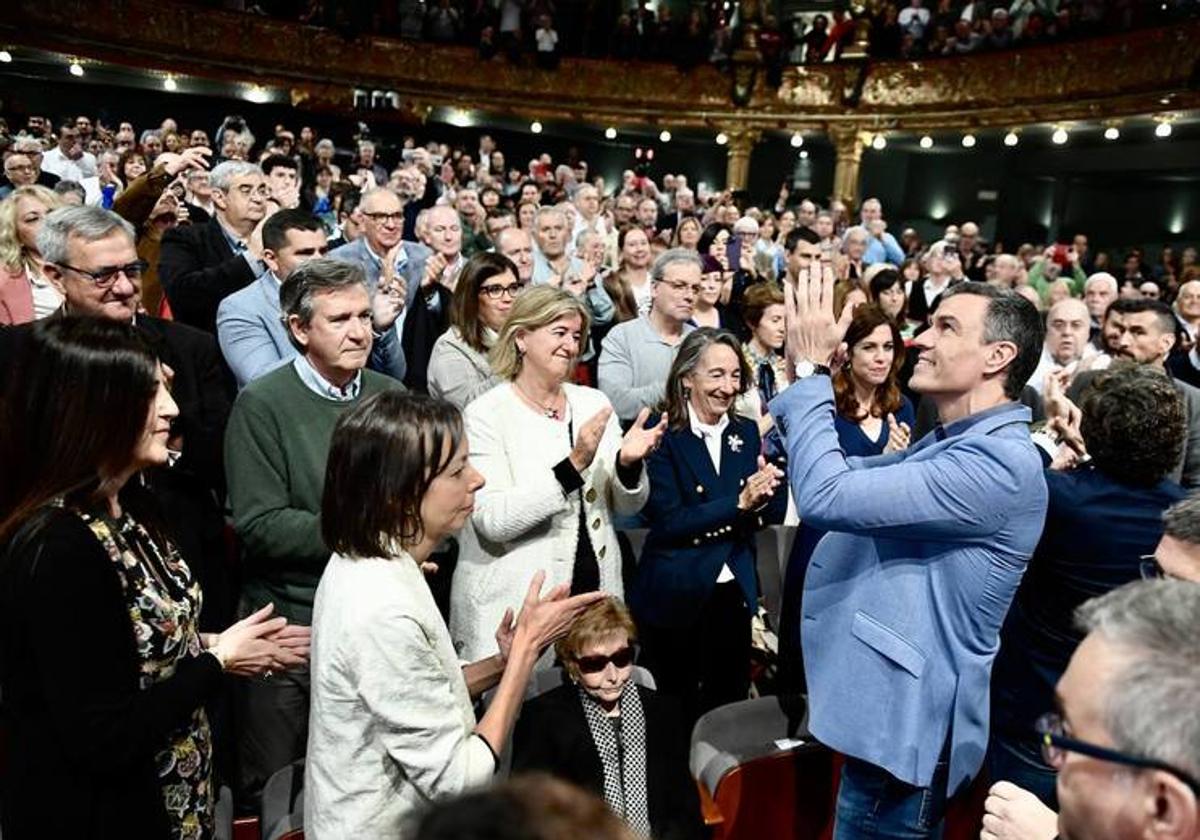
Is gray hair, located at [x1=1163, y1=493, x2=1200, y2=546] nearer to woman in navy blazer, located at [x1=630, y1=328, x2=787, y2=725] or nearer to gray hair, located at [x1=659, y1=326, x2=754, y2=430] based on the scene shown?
woman in navy blazer, located at [x1=630, y1=328, x2=787, y2=725]

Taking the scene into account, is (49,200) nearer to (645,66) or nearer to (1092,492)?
(1092,492)

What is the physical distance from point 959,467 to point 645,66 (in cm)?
1610

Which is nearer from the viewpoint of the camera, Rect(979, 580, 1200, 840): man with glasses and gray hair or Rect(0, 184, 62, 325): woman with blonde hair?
Rect(979, 580, 1200, 840): man with glasses and gray hair

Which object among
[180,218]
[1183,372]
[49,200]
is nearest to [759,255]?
[1183,372]

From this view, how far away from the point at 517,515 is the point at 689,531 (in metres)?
0.59

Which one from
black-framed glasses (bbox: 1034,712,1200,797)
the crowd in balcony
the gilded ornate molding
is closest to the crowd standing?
black-framed glasses (bbox: 1034,712,1200,797)

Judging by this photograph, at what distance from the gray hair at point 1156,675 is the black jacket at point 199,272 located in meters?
3.10

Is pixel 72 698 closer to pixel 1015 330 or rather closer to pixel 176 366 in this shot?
pixel 176 366

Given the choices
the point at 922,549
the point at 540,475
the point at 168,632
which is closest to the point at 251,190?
the point at 540,475

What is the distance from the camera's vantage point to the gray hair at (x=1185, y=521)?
1.61 m

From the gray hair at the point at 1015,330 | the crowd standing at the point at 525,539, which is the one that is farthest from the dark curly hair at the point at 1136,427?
the gray hair at the point at 1015,330

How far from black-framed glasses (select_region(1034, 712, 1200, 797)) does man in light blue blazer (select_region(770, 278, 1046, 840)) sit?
66 cm

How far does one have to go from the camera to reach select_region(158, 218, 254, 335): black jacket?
11.9 feet

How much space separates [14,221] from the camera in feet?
11.5
